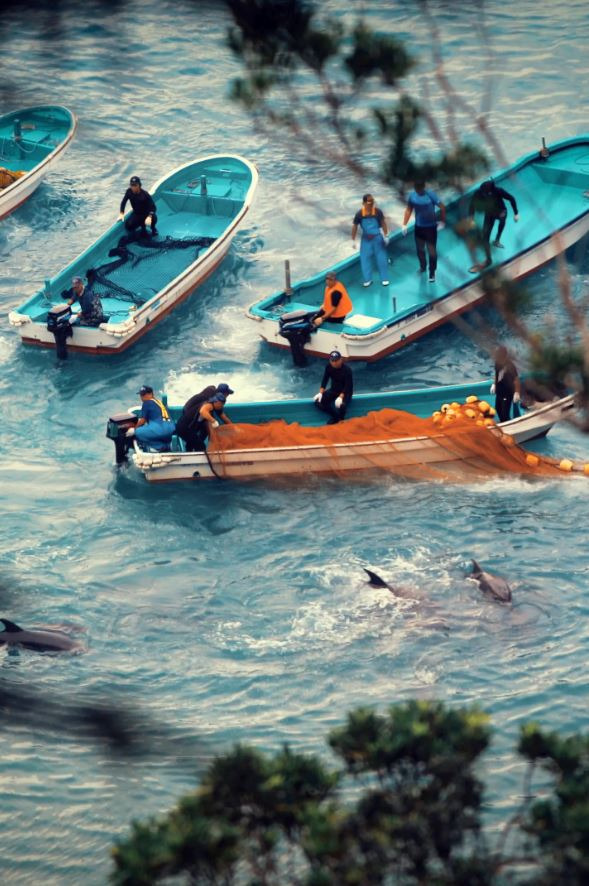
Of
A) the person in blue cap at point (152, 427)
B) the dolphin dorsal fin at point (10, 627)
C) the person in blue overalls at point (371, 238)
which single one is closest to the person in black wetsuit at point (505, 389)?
the person in blue overalls at point (371, 238)

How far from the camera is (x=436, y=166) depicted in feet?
46.4

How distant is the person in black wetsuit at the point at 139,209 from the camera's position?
27484 mm

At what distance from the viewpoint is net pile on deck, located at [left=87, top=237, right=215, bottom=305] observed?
26109 millimetres

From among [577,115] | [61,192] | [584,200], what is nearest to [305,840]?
[584,200]

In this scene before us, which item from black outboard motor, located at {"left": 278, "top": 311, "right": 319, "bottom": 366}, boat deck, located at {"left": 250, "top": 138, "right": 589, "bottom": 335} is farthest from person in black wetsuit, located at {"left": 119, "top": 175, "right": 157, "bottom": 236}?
black outboard motor, located at {"left": 278, "top": 311, "right": 319, "bottom": 366}

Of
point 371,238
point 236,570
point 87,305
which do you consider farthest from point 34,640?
point 371,238

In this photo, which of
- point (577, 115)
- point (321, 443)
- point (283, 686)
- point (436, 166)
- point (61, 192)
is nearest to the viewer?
point (436, 166)

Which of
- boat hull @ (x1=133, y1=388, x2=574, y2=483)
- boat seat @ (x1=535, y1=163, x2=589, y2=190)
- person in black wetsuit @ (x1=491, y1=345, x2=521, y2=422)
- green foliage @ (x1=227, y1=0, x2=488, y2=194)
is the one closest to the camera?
green foliage @ (x1=227, y1=0, x2=488, y2=194)

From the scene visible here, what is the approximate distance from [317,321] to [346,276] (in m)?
2.19

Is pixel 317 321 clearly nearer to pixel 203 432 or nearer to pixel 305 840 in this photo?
pixel 203 432

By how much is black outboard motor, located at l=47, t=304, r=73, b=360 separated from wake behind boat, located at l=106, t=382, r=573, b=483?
11.9ft

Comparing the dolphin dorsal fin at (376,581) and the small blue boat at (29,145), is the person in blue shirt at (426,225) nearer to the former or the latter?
the dolphin dorsal fin at (376,581)

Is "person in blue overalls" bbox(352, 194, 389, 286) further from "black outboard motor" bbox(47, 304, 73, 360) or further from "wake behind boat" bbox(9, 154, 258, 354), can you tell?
"black outboard motor" bbox(47, 304, 73, 360)

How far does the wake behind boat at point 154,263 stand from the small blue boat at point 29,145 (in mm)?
3165
